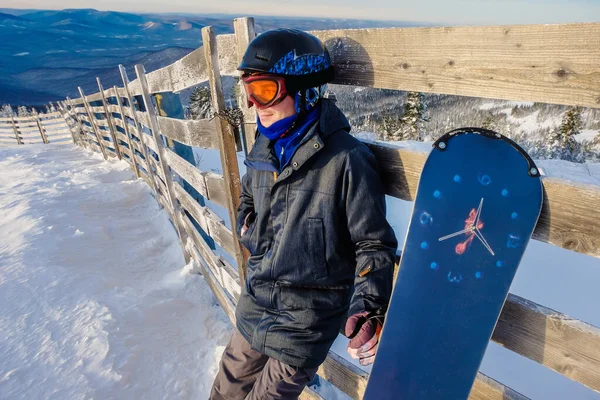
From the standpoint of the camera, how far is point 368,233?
1.39 meters

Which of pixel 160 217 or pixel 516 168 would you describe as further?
pixel 160 217

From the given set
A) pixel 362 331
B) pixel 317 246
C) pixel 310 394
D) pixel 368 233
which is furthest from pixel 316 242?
pixel 310 394

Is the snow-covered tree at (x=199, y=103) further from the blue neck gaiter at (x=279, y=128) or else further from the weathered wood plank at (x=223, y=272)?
the blue neck gaiter at (x=279, y=128)

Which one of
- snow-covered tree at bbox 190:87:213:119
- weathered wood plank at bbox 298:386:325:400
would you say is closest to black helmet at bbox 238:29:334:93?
weathered wood plank at bbox 298:386:325:400

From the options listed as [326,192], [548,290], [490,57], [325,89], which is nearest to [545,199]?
[490,57]

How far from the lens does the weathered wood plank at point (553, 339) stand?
1.16 metres

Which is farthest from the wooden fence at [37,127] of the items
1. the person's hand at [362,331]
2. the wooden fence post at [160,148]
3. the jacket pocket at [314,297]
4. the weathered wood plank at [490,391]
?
the weathered wood plank at [490,391]

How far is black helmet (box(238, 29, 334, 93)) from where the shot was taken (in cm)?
149

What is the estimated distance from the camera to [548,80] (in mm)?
958

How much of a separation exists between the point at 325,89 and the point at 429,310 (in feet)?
3.73

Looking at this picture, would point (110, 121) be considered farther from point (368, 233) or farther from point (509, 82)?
point (509, 82)

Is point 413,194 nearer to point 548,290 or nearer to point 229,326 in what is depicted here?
point 229,326

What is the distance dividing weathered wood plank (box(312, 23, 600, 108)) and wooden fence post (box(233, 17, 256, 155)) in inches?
25.9

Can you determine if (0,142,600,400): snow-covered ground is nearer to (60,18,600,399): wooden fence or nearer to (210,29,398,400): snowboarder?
(60,18,600,399): wooden fence
